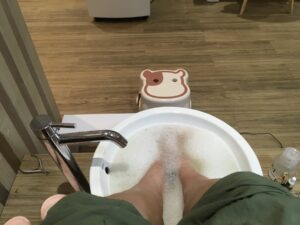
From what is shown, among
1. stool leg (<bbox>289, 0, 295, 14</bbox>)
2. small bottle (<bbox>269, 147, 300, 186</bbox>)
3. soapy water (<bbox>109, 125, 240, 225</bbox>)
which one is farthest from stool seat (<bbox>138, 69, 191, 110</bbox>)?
stool leg (<bbox>289, 0, 295, 14</bbox>)

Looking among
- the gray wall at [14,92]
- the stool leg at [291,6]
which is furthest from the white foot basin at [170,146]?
the stool leg at [291,6]

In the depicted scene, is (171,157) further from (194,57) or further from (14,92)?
(194,57)

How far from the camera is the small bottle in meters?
0.85

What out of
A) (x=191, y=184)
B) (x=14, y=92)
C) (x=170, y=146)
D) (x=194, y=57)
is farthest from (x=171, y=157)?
(x=194, y=57)

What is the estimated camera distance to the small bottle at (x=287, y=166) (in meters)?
0.85

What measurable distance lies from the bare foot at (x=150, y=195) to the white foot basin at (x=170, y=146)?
0.03m

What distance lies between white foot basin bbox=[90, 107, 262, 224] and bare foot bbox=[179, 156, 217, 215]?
3 centimetres

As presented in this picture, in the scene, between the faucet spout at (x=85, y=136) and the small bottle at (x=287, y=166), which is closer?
the faucet spout at (x=85, y=136)

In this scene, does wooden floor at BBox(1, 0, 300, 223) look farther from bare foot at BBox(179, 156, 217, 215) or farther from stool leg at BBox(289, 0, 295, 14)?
bare foot at BBox(179, 156, 217, 215)

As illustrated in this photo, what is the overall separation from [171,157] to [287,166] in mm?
360

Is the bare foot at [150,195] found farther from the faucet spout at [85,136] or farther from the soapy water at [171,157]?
the faucet spout at [85,136]

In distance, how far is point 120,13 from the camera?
2031 mm

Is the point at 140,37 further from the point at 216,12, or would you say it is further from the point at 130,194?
the point at 130,194

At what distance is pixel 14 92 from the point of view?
32.9 inches
